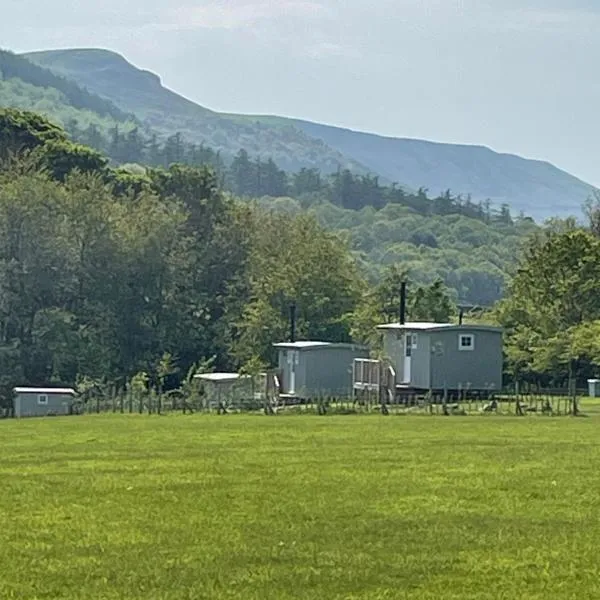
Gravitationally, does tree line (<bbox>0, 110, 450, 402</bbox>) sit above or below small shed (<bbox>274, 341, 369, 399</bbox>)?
above

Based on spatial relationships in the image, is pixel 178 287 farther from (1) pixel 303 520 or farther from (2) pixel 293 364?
(1) pixel 303 520

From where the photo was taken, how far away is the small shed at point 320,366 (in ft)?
211

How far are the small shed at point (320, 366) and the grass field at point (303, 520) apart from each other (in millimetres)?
32066

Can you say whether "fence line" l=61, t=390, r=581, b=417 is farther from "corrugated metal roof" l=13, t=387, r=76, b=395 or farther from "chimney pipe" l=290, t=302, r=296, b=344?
"chimney pipe" l=290, t=302, r=296, b=344

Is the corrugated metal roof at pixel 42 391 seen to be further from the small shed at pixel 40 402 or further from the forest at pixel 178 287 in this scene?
the forest at pixel 178 287

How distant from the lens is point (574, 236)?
64312 mm

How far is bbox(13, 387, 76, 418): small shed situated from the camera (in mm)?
61375

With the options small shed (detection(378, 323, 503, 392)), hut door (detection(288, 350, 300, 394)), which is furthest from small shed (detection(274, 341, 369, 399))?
small shed (detection(378, 323, 503, 392))

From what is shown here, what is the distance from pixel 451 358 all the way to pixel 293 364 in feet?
27.2

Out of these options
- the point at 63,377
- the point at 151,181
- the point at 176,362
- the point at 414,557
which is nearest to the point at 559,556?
the point at 414,557

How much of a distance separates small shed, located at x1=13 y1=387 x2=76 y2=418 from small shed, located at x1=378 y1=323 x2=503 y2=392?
1332 centimetres

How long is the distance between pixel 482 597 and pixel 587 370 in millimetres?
50517

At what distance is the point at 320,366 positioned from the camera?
211 ft

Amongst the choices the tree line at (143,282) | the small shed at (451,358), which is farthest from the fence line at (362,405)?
the tree line at (143,282)
